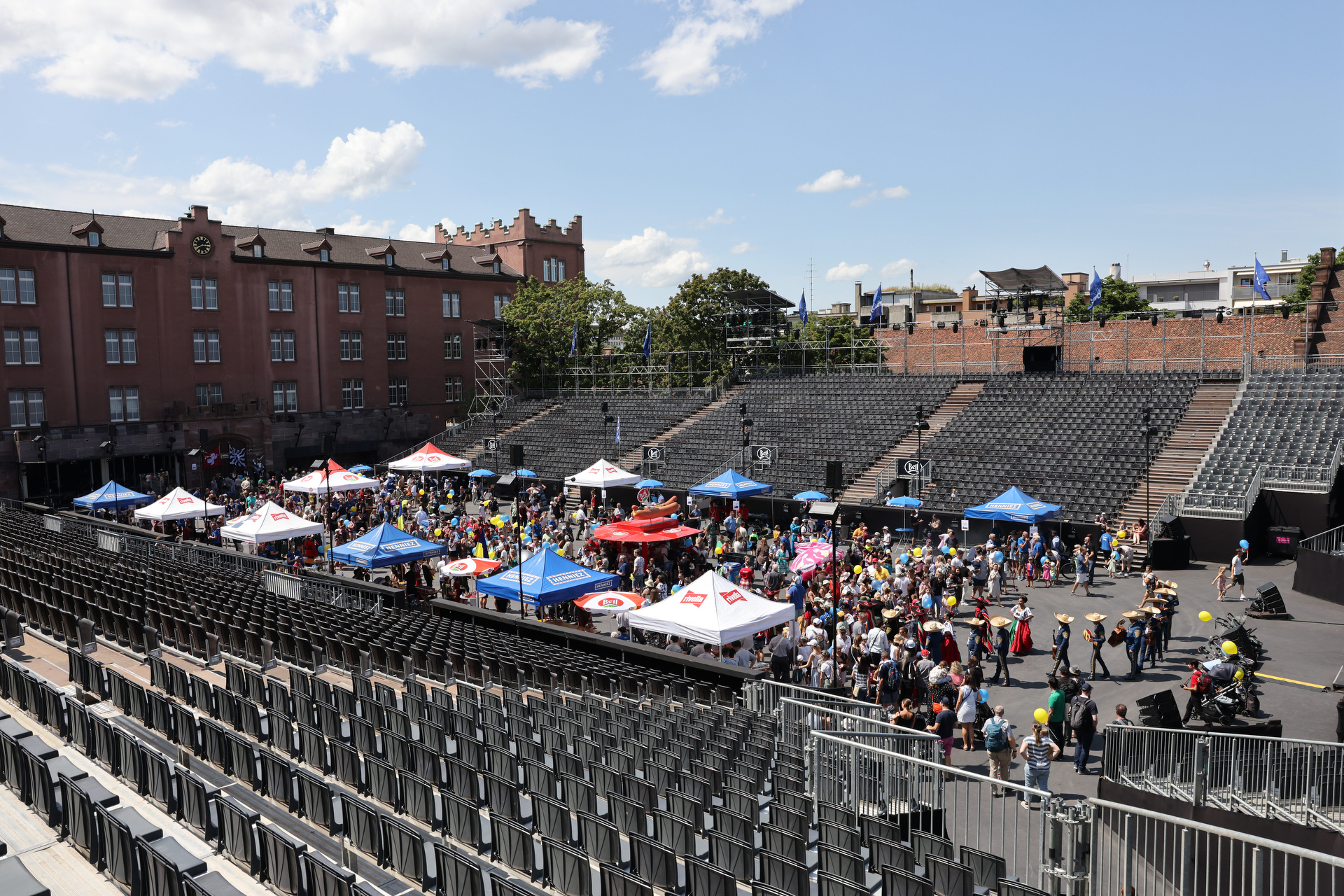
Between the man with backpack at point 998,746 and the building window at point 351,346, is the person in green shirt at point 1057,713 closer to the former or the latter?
the man with backpack at point 998,746

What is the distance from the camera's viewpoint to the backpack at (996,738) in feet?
41.6

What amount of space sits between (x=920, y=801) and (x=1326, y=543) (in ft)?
68.0

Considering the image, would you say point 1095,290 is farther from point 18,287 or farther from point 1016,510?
point 18,287

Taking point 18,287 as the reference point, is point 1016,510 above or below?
below

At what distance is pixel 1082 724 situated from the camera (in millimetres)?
13516

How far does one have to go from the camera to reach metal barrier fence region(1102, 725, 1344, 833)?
431 inches

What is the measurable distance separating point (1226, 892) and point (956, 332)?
4817 centimetres

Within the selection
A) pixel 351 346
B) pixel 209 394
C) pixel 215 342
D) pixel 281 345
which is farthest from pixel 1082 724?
pixel 351 346

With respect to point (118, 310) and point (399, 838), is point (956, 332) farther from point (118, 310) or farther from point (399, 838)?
point (399, 838)

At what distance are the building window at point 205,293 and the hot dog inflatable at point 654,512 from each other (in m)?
35.1

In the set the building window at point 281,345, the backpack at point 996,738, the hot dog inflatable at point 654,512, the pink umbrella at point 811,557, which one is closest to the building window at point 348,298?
the building window at point 281,345

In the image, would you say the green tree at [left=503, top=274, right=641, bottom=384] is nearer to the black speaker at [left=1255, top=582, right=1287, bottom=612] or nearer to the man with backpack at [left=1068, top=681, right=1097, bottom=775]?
the black speaker at [left=1255, top=582, right=1287, bottom=612]

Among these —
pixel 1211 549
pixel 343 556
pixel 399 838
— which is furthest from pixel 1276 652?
pixel 343 556

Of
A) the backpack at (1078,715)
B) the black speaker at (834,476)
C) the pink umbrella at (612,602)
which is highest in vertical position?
the black speaker at (834,476)
